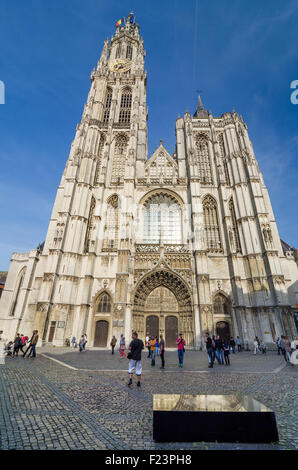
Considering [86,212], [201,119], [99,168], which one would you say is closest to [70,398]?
[86,212]

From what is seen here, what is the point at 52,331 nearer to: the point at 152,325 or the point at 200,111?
the point at 152,325

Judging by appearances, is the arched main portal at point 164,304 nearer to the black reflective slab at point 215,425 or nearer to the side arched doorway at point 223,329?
the side arched doorway at point 223,329

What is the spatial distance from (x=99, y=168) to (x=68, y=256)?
476 inches

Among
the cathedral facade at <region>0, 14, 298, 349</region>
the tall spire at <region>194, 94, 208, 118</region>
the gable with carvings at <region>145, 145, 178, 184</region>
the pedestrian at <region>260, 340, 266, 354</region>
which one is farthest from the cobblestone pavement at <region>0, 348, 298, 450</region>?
the tall spire at <region>194, 94, 208, 118</region>

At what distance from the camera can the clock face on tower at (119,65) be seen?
3625 cm

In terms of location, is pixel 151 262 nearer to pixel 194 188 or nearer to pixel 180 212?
pixel 180 212

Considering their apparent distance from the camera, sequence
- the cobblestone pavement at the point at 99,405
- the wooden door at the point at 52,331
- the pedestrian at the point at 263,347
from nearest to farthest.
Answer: the cobblestone pavement at the point at 99,405 < the pedestrian at the point at 263,347 < the wooden door at the point at 52,331

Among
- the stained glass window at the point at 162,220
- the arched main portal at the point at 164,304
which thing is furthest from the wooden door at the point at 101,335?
the stained glass window at the point at 162,220

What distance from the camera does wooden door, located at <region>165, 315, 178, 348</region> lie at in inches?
762

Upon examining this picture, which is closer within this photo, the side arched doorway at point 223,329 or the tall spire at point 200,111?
the side arched doorway at point 223,329

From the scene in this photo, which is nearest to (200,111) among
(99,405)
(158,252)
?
(158,252)

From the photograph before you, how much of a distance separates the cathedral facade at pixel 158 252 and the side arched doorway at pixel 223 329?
0.11 meters

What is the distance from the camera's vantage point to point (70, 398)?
470 cm

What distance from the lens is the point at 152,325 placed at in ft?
64.8
